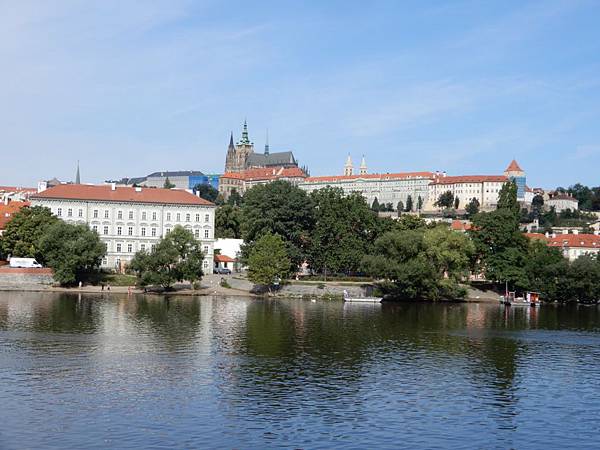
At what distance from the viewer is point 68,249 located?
2896 inches

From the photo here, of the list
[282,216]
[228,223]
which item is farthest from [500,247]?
[228,223]

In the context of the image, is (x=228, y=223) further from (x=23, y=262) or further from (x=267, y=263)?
(x=23, y=262)

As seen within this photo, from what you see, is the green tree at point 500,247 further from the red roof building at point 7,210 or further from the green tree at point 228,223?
the red roof building at point 7,210

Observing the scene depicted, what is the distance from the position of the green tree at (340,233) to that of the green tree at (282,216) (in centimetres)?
127

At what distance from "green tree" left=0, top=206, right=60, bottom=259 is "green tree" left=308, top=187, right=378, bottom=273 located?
27.3m

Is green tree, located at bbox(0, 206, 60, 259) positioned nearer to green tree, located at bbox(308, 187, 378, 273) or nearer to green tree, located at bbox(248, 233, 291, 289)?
green tree, located at bbox(248, 233, 291, 289)

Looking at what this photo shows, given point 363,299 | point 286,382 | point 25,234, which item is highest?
point 25,234

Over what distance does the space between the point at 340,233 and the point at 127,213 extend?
23546 mm

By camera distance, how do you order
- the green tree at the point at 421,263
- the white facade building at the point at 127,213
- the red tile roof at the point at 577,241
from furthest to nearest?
the red tile roof at the point at 577,241, the white facade building at the point at 127,213, the green tree at the point at 421,263

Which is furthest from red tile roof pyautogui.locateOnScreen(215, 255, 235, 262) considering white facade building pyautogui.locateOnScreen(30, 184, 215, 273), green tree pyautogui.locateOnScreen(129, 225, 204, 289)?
green tree pyautogui.locateOnScreen(129, 225, 204, 289)

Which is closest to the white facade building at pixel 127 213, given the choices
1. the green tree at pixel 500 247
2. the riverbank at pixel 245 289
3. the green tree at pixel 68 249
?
the riverbank at pixel 245 289

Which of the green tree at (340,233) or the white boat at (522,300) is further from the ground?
the green tree at (340,233)

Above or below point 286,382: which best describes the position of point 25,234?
above

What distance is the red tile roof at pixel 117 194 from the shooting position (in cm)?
8731
